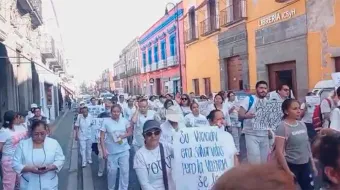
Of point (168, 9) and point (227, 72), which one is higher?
point (168, 9)

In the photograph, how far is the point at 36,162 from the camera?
5.08 m

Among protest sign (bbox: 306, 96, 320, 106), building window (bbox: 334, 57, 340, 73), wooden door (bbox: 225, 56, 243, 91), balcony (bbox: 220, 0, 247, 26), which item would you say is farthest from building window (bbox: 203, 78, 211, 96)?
protest sign (bbox: 306, 96, 320, 106)

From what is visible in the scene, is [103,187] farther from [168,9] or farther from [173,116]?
[168,9]

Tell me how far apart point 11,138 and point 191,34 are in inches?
842

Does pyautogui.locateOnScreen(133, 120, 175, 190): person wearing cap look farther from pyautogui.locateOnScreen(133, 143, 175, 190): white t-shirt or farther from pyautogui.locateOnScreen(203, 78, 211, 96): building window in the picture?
pyautogui.locateOnScreen(203, 78, 211, 96): building window

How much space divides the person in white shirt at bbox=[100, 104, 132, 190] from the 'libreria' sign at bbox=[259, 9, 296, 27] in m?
9.83

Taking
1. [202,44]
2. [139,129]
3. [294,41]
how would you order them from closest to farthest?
[139,129] → [294,41] → [202,44]

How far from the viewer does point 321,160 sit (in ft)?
7.98

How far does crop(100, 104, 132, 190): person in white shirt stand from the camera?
7367 mm

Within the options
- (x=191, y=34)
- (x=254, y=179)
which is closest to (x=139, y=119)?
(x=254, y=179)

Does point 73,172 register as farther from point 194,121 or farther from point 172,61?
point 172,61

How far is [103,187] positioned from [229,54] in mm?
13979

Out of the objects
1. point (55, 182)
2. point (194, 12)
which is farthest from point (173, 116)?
point (194, 12)

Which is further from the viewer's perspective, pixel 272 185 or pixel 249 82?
pixel 249 82
